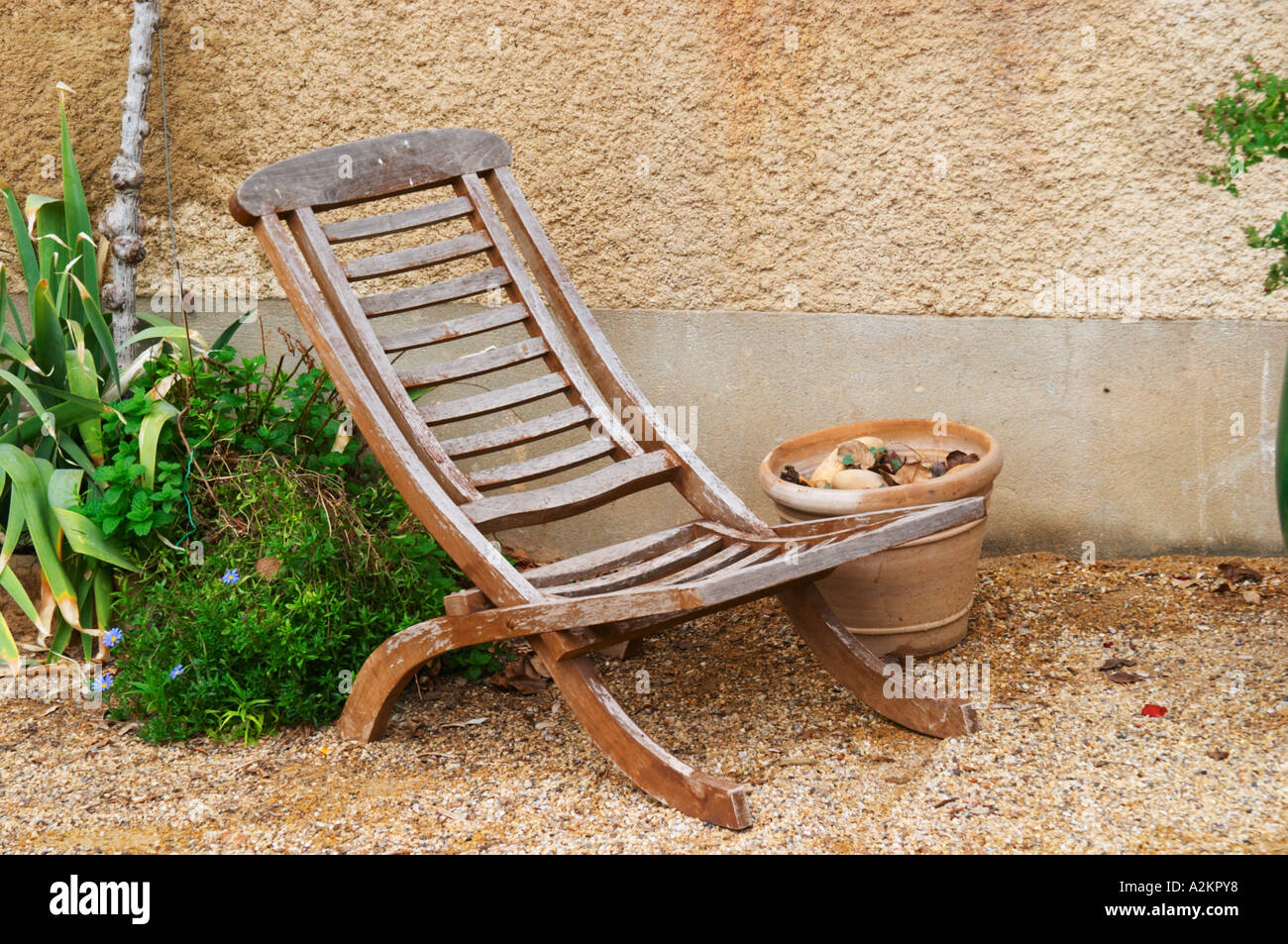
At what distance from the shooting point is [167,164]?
3.61 metres

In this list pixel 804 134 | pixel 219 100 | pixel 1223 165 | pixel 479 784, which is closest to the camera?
pixel 479 784

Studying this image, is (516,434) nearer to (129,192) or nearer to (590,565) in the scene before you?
(590,565)

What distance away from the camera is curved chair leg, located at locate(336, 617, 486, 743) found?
8.11 feet

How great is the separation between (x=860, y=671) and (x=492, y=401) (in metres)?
1.10

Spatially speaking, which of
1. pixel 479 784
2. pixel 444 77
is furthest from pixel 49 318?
pixel 479 784

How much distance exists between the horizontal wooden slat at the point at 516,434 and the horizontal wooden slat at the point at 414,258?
0.45m

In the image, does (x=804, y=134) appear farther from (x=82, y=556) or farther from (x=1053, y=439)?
(x=82, y=556)

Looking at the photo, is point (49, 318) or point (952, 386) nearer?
point (49, 318)

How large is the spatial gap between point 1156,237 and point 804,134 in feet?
3.42

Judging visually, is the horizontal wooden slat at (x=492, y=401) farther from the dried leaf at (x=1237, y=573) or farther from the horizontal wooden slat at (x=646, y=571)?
the dried leaf at (x=1237, y=573)

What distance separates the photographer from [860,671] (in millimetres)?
2619

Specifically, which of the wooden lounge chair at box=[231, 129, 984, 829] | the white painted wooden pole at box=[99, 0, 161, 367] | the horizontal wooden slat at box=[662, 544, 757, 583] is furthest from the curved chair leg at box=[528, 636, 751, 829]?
the white painted wooden pole at box=[99, 0, 161, 367]

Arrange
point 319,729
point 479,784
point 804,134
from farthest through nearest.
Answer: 1. point 804,134
2. point 319,729
3. point 479,784

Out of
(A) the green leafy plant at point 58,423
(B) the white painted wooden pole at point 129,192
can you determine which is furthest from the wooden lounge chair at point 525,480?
(B) the white painted wooden pole at point 129,192
